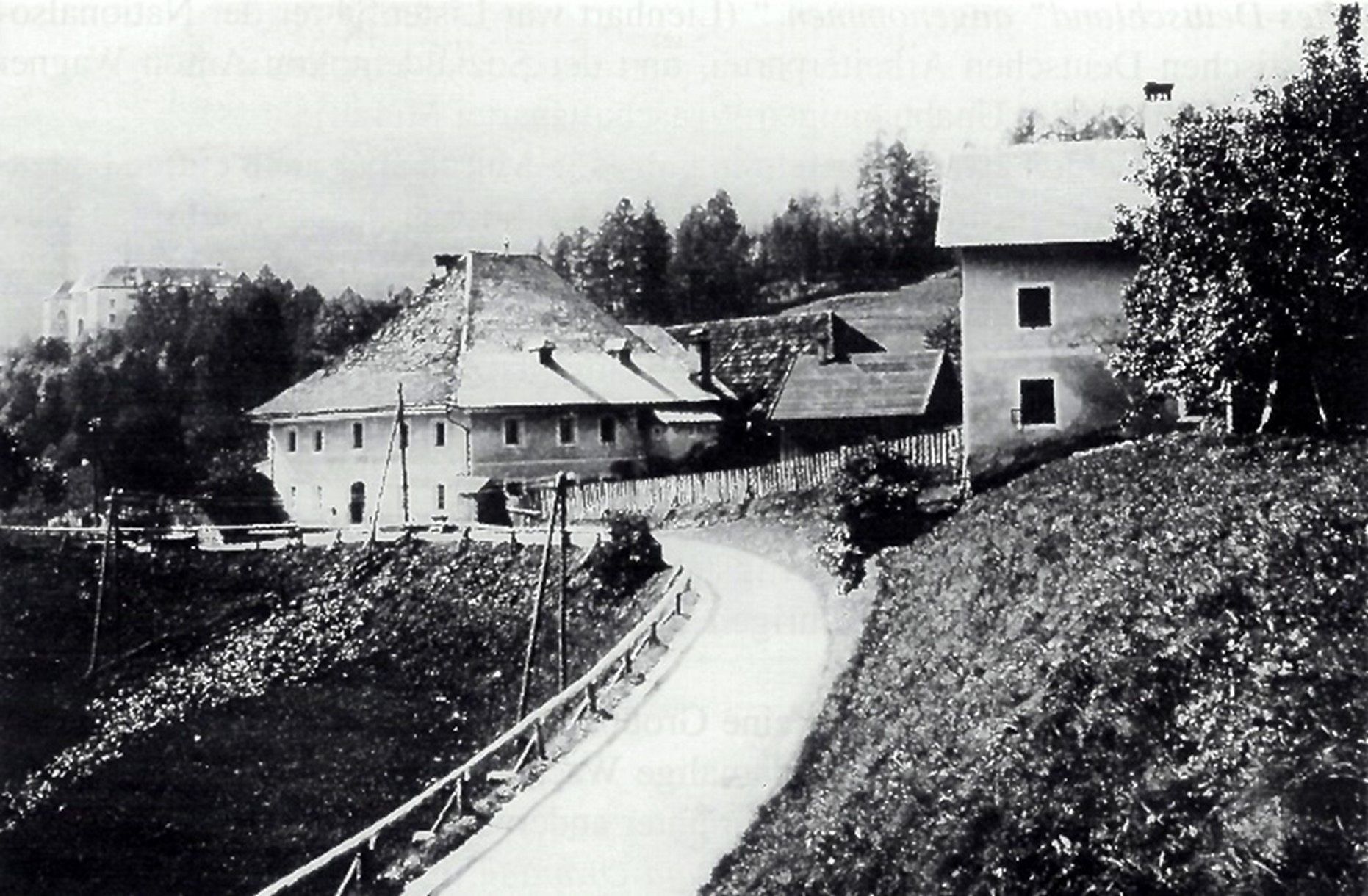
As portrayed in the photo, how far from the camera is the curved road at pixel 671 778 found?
11945 millimetres

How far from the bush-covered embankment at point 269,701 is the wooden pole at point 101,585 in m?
0.22

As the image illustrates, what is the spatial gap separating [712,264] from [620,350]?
2.86 m

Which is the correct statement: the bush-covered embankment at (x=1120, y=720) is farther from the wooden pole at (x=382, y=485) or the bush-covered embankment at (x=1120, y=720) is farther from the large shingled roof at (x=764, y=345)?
the large shingled roof at (x=764, y=345)

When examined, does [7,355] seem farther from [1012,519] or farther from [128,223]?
[1012,519]

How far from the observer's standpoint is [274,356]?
2519cm

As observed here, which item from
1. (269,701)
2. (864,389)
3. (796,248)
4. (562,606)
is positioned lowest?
(269,701)

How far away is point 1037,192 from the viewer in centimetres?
2167

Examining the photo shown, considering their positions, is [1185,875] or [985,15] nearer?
[1185,875]

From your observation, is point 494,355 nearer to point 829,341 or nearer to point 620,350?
point 620,350

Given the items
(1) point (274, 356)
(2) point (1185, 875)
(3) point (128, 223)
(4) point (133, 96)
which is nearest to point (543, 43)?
(4) point (133, 96)

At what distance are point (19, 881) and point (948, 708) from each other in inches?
620

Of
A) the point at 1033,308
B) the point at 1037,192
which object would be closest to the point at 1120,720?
the point at 1033,308

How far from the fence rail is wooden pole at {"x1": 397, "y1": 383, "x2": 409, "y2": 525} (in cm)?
671

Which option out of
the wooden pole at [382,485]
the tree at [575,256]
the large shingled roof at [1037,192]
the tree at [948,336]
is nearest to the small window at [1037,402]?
the large shingled roof at [1037,192]
